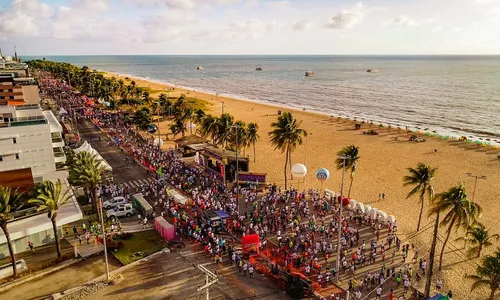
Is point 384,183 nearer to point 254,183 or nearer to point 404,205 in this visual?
point 404,205

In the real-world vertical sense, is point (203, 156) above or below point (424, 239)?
above

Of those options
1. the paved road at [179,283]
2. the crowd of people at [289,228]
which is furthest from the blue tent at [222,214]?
the paved road at [179,283]

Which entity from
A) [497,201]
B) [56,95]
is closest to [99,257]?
[497,201]

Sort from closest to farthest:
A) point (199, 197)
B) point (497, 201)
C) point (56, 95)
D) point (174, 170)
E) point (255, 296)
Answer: point (255, 296) → point (199, 197) → point (497, 201) → point (174, 170) → point (56, 95)

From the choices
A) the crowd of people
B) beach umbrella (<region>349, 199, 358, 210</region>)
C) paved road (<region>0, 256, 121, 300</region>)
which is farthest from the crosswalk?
beach umbrella (<region>349, 199, 358, 210</region>)

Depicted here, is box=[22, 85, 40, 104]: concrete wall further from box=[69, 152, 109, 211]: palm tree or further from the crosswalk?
box=[69, 152, 109, 211]: palm tree
